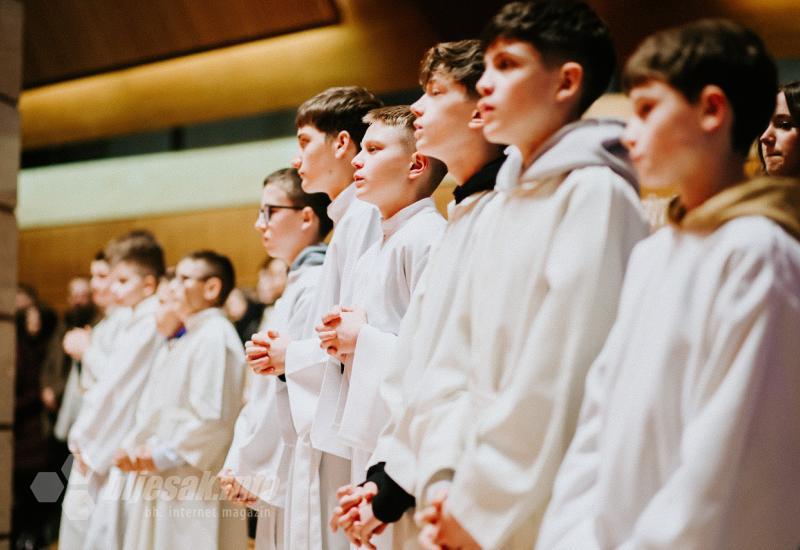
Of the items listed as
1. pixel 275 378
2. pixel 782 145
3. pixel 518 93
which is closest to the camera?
pixel 518 93

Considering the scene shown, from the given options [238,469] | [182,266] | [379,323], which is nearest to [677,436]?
[379,323]

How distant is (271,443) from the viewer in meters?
3.69

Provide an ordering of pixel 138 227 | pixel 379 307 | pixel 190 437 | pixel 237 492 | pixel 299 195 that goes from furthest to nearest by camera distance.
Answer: pixel 138 227
pixel 190 437
pixel 299 195
pixel 237 492
pixel 379 307

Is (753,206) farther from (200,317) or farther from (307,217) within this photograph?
(200,317)

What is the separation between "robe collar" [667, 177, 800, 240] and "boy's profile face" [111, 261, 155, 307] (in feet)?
14.1

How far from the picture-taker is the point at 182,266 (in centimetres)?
473

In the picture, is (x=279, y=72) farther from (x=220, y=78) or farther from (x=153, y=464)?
(x=153, y=464)

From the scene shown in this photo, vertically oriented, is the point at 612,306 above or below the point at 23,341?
above

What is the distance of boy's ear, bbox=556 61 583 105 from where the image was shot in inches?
Answer: 77.4

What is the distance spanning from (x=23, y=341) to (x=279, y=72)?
2.78 meters

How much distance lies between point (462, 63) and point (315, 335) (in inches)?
48.4

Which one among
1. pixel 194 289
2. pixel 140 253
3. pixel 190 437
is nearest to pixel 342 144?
pixel 194 289

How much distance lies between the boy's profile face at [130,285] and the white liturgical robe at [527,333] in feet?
12.2

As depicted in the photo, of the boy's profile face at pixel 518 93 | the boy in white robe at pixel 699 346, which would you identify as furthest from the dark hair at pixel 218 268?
the boy in white robe at pixel 699 346
